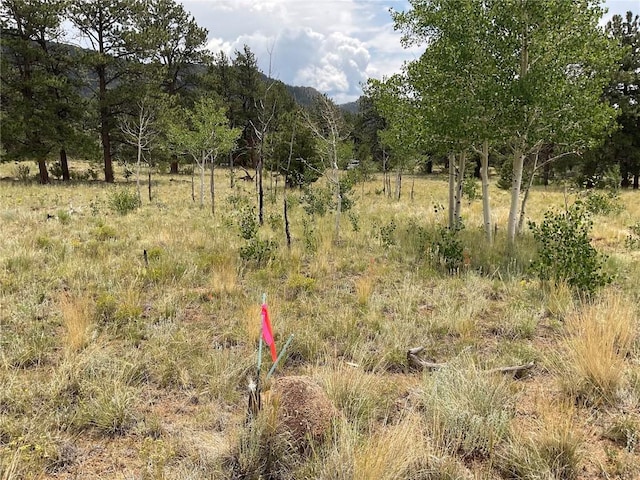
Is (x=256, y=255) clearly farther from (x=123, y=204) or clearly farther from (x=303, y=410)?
(x=123, y=204)

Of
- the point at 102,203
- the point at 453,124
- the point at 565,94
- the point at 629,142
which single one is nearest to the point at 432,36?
the point at 453,124

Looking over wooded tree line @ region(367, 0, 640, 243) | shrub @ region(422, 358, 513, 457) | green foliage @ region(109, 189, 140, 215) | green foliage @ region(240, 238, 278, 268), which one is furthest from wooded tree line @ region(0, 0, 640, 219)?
shrub @ region(422, 358, 513, 457)

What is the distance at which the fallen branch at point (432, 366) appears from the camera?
350cm

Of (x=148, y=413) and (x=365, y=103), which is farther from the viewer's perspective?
(x=365, y=103)

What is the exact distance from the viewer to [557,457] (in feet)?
8.01

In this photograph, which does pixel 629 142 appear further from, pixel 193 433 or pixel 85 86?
pixel 85 86

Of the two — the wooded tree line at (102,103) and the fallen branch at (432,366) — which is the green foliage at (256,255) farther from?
the wooded tree line at (102,103)

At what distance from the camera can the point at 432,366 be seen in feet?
12.1

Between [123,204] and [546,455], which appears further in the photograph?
[123,204]

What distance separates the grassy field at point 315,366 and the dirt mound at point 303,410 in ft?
0.14

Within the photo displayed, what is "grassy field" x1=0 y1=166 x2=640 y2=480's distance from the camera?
251cm

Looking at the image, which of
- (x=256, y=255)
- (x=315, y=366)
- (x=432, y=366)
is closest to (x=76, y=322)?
(x=315, y=366)

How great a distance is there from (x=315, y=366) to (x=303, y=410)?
108cm

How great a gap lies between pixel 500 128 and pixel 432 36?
3.20m
